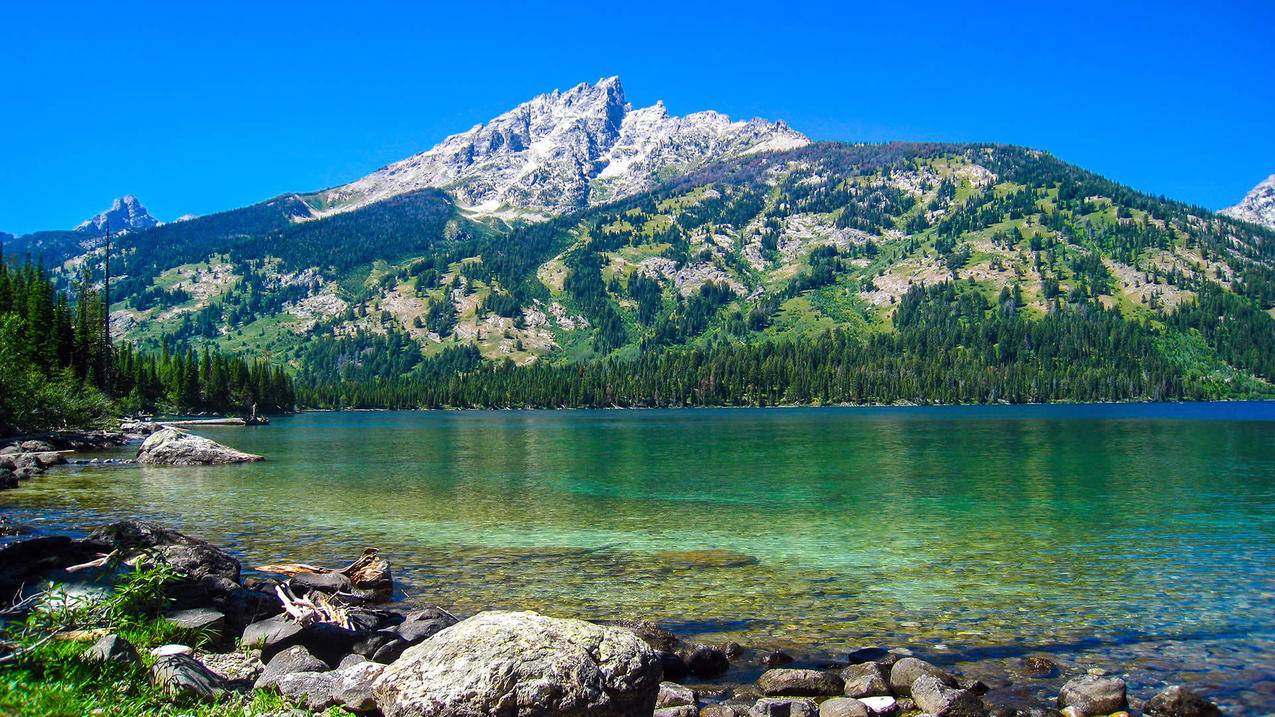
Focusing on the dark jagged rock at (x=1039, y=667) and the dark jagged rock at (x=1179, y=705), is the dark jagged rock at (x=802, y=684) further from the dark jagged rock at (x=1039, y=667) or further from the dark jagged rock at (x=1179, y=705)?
the dark jagged rock at (x=1179, y=705)

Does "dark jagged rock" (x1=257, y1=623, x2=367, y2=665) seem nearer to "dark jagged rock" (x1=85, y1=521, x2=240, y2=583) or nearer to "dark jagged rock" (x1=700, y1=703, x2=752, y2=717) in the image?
"dark jagged rock" (x1=85, y1=521, x2=240, y2=583)

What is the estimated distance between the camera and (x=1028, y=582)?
2284 centimetres

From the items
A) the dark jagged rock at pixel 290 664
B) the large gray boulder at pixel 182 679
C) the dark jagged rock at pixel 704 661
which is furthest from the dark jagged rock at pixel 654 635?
the large gray boulder at pixel 182 679

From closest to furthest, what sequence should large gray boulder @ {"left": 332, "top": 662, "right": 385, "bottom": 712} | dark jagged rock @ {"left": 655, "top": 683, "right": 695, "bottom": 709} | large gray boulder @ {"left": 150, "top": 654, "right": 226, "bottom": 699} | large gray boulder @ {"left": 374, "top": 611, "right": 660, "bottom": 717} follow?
large gray boulder @ {"left": 374, "top": 611, "right": 660, "bottom": 717}
large gray boulder @ {"left": 150, "top": 654, "right": 226, "bottom": 699}
large gray boulder @ {"left": 332, "top": 662, "right": 385, "bottom": 712}
dark jagged rock @ {"left": 655, "top": 683, "right": 695, "bottom": 709}

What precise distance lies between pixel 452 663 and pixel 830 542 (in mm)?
22388

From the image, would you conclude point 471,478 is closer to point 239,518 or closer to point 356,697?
point 239,518

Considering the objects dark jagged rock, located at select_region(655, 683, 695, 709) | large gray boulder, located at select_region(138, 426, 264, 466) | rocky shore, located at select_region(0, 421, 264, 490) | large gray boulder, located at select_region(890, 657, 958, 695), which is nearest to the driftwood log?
dark jagged rock, located at select_region(655, 683, 695, 709)

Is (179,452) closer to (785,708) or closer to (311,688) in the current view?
(311,688)

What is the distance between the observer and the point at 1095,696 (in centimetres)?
1309

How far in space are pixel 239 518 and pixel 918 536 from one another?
31.2 meters

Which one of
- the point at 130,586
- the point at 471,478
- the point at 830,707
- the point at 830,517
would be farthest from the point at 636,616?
the point at 471,478

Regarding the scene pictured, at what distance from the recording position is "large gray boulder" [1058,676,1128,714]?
13.0m

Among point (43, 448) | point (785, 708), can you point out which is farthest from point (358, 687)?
point (43, 448)

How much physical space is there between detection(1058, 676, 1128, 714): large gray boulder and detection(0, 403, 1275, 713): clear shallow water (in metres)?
0.97
